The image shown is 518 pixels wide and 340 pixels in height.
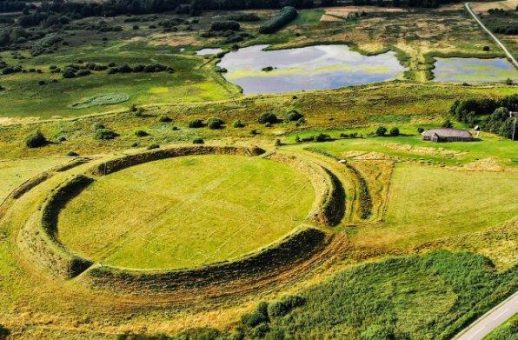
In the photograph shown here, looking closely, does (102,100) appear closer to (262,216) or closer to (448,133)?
(262,216)

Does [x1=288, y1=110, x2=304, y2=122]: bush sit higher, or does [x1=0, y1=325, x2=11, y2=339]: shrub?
[x1=288, y1=110, x2=304, y2=122]: bush

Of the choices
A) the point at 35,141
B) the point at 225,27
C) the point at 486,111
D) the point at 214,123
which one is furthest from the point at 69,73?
the point at 486,111

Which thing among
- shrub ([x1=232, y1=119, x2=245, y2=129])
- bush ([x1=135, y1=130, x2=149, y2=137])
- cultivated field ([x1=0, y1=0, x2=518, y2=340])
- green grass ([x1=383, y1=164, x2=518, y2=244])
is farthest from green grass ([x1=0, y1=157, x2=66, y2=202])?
green grass ([x1=383, y1=164, x2=518, y2=244])

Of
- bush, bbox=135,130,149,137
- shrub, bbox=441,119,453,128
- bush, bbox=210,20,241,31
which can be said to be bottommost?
shrub, bbox=441,119,453,128

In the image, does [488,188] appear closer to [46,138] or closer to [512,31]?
[46,138]

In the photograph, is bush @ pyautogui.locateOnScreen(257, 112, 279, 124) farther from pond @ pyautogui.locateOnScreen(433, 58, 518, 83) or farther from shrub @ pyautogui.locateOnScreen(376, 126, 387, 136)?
pond @ pyautogui.locateOnScreen(433, 58, 518, 83)

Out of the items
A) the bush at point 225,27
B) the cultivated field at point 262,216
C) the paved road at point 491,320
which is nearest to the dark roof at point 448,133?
the cultivated field at point 262,216
